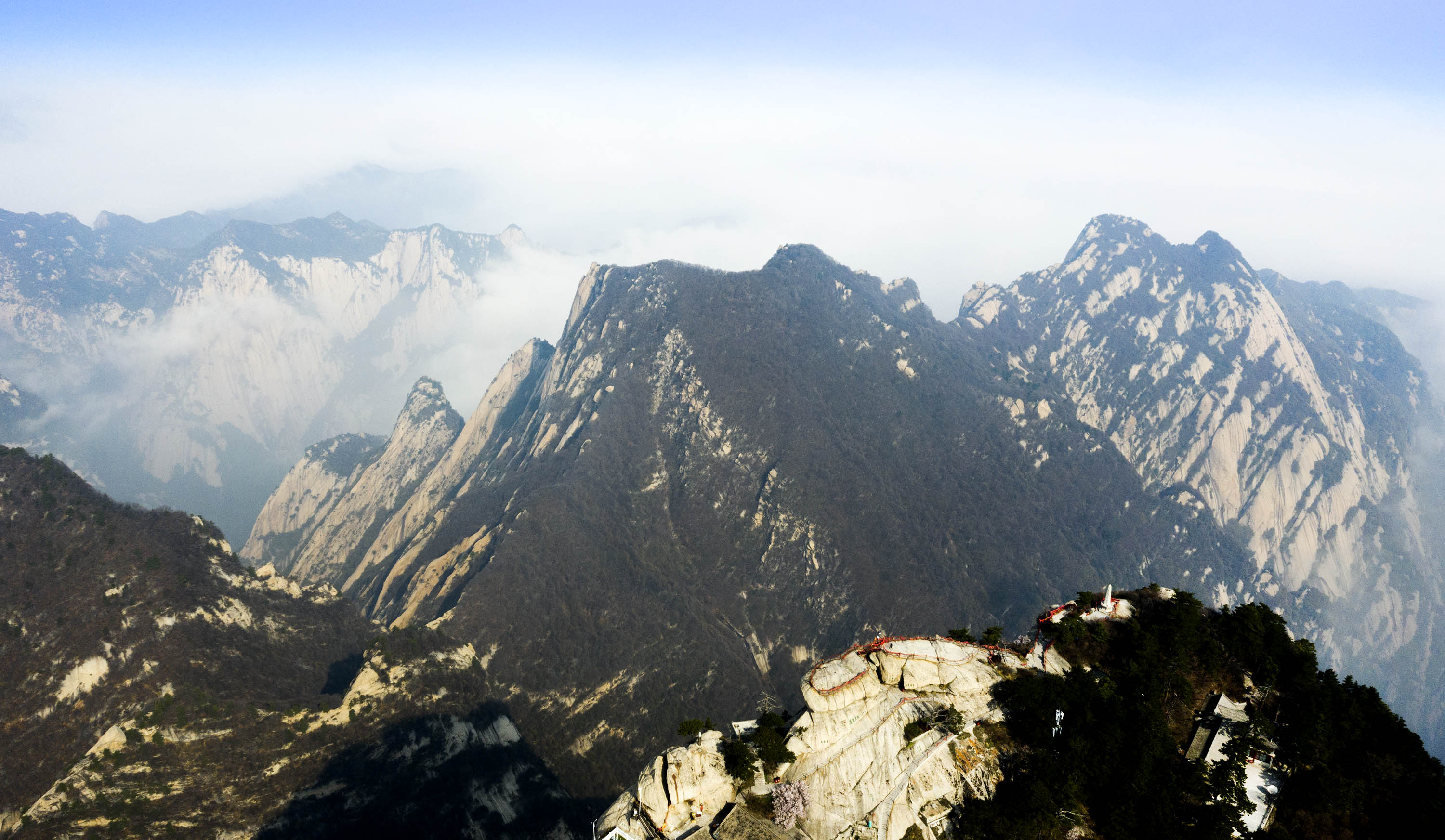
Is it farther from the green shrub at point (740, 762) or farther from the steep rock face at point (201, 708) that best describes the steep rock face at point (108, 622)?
the green shrub at point (740, 762)

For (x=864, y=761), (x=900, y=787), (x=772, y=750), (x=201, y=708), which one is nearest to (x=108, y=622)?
(x=201, y=708)

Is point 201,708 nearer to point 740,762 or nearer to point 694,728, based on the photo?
point 694,728

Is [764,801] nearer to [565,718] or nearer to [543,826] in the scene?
[543,826]

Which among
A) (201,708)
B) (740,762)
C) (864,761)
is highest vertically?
(740,762)

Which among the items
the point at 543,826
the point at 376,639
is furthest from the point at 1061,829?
the point at 376,639

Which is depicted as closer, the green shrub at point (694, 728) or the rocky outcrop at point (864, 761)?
the rocky outcrop at point (864, 761)

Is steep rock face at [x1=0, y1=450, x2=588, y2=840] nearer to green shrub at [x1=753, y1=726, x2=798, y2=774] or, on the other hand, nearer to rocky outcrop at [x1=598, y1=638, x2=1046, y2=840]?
rocky outcrop at [x1=598, y1=638, x2=1046, y2=840]

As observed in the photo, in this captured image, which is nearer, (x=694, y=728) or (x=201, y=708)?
(x=694, y=728)

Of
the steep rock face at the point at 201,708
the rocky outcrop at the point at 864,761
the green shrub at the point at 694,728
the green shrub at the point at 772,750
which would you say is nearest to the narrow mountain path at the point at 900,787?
the rocky outcrop at the point at 864,761
